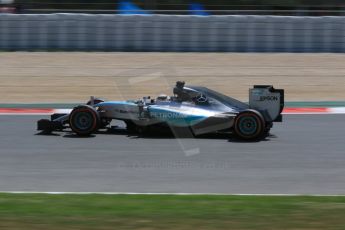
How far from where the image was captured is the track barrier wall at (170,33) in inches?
812

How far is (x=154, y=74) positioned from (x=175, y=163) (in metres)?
10.3

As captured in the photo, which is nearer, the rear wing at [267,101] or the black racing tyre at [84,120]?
the rear wing at [267,101]

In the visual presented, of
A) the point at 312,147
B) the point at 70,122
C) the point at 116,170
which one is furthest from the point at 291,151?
the point at 70,122

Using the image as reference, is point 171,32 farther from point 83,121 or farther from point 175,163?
point 175,163

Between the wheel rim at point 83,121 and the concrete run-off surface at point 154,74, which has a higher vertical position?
the concrete run-off surface at point 154,74

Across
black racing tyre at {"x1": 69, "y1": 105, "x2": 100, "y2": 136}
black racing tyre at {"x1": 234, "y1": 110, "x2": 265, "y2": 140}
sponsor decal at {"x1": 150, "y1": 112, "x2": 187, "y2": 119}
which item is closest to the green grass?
black racing tyre at {"x1": 234, "y1": 110, "x2": 265, "y2": 140}

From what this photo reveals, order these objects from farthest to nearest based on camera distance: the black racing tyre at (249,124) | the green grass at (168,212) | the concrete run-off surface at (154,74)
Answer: the concrete run-off surface at (154,74) < the black racing tyre at (249,124) < the green grass at (168,212)

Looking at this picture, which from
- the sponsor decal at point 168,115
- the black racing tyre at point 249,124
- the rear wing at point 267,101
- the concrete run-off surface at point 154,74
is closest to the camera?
the black racing tyre at point 249,124

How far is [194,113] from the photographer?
11.6 meters

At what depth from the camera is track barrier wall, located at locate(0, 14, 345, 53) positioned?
2062 centimetres

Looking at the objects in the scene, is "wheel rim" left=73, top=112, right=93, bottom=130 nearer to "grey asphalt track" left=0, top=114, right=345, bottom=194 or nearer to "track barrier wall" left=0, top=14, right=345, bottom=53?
"grey asphalt track" left=0, top=114, right=345, bottom=194

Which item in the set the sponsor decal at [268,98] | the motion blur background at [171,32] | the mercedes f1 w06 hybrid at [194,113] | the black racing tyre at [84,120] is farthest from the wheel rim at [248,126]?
the motion blur background at [171,32]

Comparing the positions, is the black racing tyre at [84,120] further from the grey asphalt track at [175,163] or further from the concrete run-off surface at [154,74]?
the concrete run-off surface at [154,74]

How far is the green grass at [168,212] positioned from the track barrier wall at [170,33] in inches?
525
